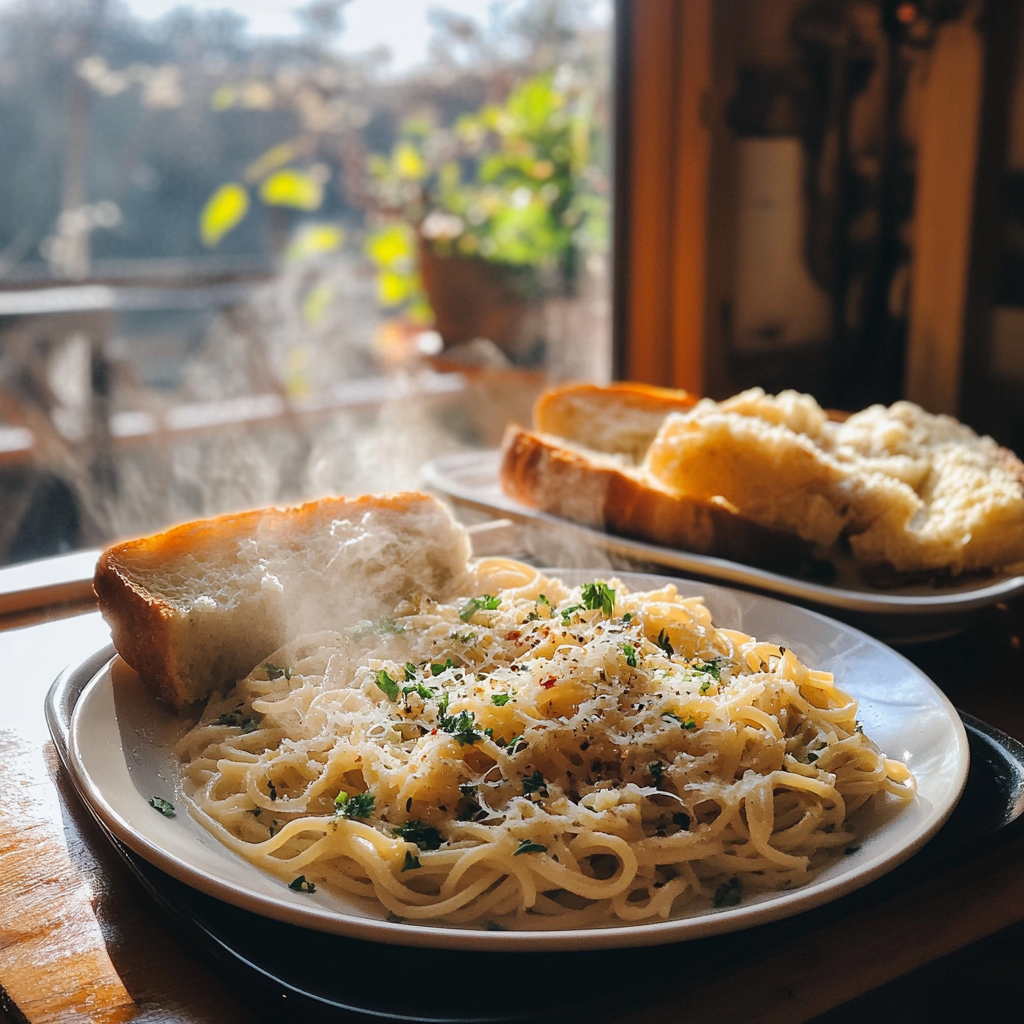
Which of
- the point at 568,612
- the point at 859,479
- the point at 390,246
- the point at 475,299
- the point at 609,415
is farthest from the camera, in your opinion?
the point at 390,246

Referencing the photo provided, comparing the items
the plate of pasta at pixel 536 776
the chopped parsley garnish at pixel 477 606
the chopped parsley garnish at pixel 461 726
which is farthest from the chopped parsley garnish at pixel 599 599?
the chopped parsley garnish at pixel 461 726

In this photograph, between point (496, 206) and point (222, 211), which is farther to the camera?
point (496, 206)

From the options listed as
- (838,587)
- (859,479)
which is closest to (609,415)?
(859,479)

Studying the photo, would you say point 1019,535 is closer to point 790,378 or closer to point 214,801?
point 214,801

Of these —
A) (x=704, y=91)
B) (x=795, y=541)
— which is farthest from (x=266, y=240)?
(x=795, y=541)

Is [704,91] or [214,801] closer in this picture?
[214,801]

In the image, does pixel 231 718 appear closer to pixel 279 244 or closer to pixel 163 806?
pixel 163 806

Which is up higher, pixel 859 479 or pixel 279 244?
pixel 279 244
